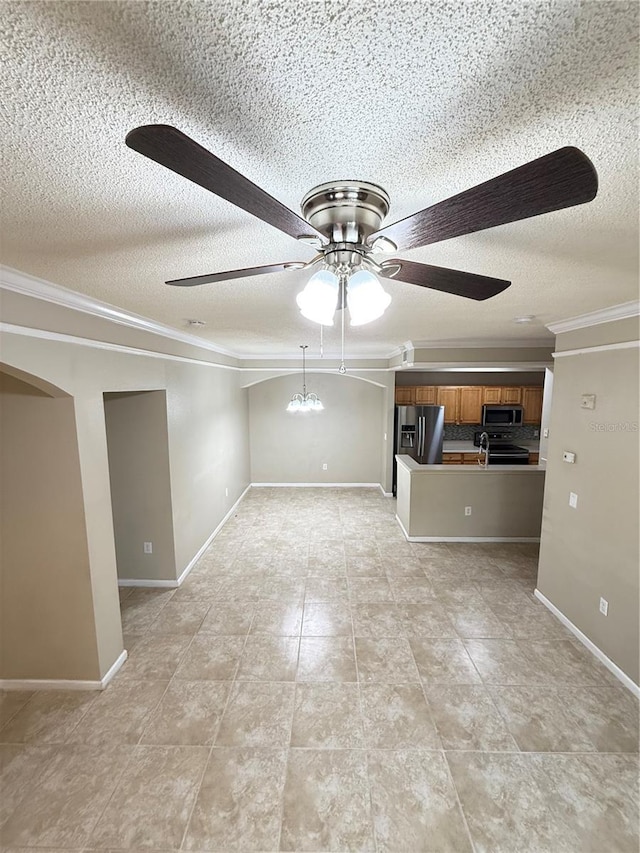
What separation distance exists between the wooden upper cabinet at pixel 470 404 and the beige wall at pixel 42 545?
6322 mm

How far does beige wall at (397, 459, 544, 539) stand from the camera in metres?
4.52

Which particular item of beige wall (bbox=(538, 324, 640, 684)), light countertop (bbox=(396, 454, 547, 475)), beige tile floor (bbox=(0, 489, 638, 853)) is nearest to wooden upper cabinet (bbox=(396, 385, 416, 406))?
light countertop (bbox=(396, 454, 547, 475))

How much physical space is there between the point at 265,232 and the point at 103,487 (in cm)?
204

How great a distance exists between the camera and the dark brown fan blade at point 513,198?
57cm

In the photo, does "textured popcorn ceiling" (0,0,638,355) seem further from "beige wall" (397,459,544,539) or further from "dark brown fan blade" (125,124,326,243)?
"beige wall" (397,459,544,539)

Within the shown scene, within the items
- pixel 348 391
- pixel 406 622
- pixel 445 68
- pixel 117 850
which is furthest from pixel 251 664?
pixel 348 391

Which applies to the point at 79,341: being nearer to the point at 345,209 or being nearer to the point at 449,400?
the point at 345,209

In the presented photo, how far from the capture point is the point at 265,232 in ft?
3.98

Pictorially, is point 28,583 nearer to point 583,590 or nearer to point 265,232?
point 265,232

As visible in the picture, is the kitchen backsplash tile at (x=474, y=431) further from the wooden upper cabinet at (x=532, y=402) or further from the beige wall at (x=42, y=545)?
the beige wall at (x=42, y=545)

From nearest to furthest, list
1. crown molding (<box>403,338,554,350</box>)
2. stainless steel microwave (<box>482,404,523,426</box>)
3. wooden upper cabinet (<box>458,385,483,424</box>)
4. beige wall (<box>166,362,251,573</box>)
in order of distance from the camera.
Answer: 1. beige wall (<box>166,362,251,573</box>)
2. crown molding (<box>403,338,554,350</box>)
3. stainless steel microwave (<box>482,404,523,426</box>)
4. wooden upper cabinet (<box>458,385,483,424</box>)

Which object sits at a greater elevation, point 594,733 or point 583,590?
point 583,590

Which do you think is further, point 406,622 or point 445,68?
point 406,622

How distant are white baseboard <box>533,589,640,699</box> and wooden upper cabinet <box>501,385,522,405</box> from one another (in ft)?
14.0
